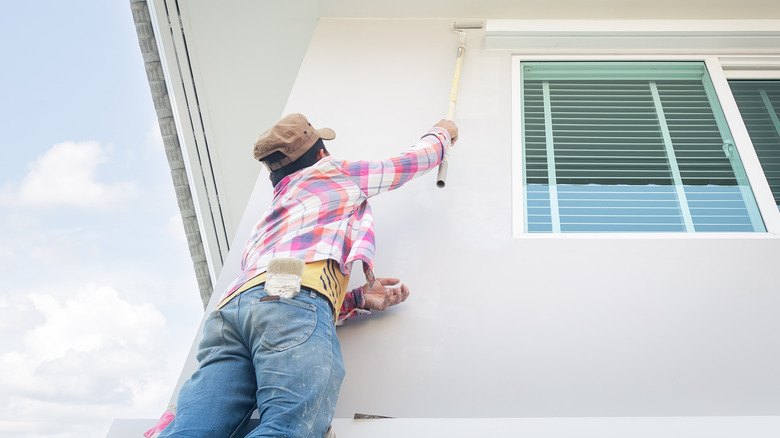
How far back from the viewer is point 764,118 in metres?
2.87

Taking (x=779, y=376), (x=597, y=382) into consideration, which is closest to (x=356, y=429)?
(x=597, y=382)

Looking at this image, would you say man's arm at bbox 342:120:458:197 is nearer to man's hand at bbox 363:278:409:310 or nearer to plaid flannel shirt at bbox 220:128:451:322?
plaid flannel shirt at bbox 220:128:451:322

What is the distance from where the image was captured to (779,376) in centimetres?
179

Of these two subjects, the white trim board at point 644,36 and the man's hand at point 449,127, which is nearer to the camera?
the man's hand at point 449,127

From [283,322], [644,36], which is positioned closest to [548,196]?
[644,36]

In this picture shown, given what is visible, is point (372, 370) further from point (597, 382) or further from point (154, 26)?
point (154, 26)

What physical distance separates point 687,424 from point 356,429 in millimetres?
761

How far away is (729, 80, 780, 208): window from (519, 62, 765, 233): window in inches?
4.3

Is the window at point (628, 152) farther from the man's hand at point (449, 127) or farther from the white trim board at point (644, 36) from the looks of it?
the man's hand at point (449, 127)

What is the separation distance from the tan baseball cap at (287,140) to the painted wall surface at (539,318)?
1.61 ft

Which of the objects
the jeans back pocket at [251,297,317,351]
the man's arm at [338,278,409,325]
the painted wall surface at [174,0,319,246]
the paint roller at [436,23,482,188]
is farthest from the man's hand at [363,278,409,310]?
the painted wall surface at [174,0,319,246]

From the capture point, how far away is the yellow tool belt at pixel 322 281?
154 cm

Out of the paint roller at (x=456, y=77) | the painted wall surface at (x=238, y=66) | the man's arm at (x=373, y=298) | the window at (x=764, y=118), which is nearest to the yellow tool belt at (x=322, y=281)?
the man's arm at (x=373, y=298)

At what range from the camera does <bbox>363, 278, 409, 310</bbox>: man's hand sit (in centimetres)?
196
